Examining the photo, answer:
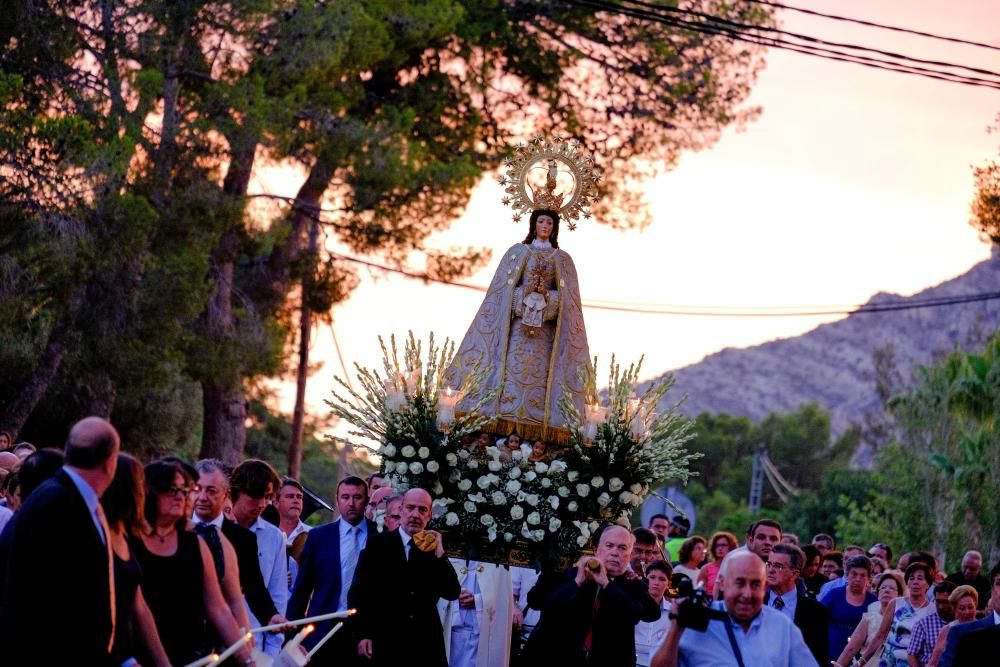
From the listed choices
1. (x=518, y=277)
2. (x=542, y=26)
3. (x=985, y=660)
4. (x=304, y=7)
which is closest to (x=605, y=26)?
(x=542, y=26)

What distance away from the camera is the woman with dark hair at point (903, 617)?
14094 mm

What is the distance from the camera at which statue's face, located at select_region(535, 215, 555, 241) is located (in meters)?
16.7

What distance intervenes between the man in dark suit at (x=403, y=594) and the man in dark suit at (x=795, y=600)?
205cm

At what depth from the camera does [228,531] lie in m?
9.98

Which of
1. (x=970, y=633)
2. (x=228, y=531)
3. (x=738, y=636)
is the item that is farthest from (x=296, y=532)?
(x=738, y=636)

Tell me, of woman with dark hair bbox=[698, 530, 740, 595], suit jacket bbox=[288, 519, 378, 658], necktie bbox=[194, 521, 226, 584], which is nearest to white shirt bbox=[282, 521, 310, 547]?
suit jacket bbox=[288, 519, 378, 658]

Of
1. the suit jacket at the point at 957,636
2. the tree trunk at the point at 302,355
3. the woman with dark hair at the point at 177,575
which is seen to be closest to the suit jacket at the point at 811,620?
the suit jacket at the point at 957,636

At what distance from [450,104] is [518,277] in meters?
16.2

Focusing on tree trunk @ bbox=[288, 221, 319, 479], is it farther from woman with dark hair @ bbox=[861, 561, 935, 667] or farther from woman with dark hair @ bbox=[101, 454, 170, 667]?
woman with dark hair @ bbox=[101, 454, 170, 667]

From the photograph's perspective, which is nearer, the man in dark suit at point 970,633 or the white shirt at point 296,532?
the man in dark suit at point 970,633

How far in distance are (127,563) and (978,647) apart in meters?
5.21

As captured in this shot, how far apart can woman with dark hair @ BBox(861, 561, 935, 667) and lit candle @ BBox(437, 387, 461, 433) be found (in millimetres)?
3647

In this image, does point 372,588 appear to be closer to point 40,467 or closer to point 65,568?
point 40,467

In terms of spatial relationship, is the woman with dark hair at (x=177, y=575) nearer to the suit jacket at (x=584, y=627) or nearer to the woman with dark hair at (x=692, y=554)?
the suit jacket at (x=584, y=627)
